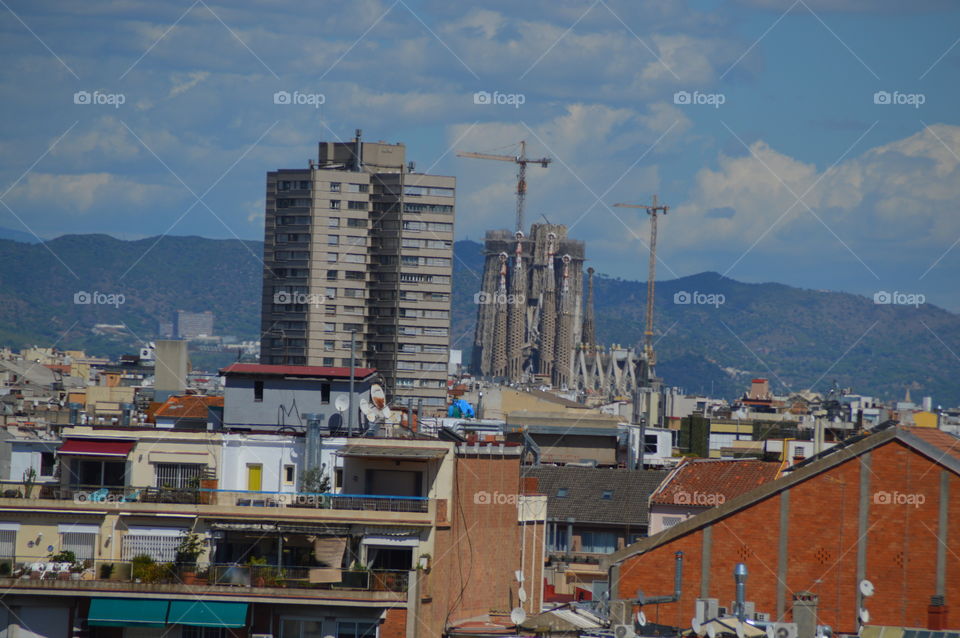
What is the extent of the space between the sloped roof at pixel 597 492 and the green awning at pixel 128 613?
19375 millimetres

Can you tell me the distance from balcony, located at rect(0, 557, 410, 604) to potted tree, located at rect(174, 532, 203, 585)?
0.02 m

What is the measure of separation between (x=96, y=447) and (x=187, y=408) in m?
8.83

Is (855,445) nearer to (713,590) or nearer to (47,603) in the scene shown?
(713,590)

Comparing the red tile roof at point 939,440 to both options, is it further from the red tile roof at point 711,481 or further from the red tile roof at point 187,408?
the red tile roof at point 187,408

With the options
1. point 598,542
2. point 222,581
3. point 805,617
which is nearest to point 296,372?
point 222,581

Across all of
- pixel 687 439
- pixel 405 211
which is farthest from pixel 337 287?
pixel 687 439

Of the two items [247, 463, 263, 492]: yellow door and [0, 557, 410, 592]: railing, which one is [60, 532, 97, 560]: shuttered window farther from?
[247, 463, 263, 492]: yellow door

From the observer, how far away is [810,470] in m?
28.8

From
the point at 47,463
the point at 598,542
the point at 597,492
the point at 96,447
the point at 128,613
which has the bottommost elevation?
the point at 598,542

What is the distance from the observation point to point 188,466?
31453mm

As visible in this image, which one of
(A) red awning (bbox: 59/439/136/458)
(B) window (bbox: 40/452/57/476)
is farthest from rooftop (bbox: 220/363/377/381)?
(B) window (bbox: 40/452/57/476)

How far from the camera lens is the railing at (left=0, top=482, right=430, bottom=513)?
28844 millimetres

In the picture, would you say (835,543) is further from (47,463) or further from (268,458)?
(47,463)

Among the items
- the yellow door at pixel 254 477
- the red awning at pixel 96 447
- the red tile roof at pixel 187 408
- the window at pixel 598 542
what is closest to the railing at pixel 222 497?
the red awning at pixel 96 447
